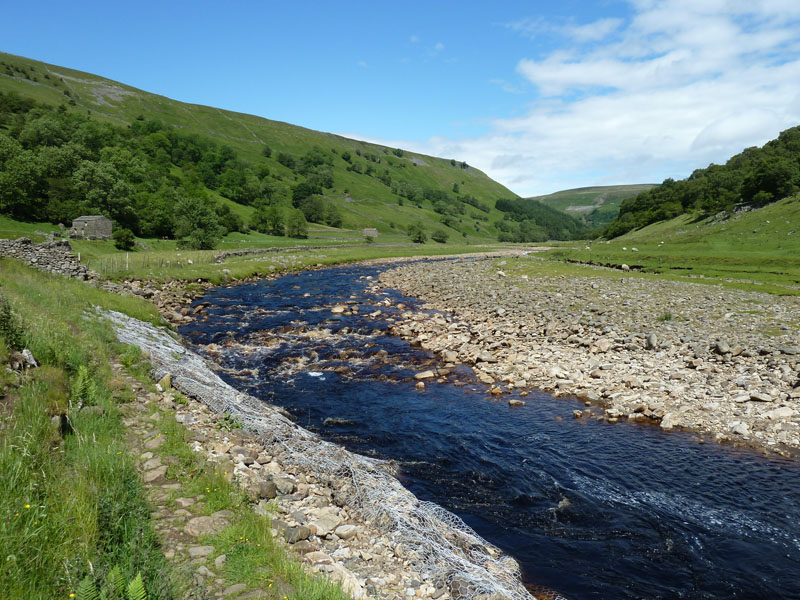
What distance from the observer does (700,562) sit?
29.5 ft

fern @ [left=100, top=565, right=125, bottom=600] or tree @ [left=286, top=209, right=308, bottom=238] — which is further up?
tree @ [left=286, top=209, right=308, bottom=238]

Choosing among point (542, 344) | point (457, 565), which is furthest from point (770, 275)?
point (457, 565)

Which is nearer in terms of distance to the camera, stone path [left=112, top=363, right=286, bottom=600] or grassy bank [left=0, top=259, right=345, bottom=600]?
grassy bank [left=0, top=259, right=345, bottom=600]

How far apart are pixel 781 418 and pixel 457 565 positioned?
1397 cm

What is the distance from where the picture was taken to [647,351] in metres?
21.5

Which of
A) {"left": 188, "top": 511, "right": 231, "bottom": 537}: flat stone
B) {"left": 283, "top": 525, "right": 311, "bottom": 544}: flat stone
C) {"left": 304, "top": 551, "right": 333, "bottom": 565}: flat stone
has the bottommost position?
{"left": 304, "top": 551, "right": 333, "bottom": 565}: flat stone

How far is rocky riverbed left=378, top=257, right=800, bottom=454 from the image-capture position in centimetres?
1547

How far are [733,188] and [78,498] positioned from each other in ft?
423

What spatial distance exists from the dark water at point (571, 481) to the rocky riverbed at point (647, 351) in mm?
1260

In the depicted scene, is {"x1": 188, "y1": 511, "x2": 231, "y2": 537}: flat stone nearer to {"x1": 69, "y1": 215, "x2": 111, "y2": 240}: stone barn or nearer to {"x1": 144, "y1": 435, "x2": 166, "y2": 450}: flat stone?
{"x1": 144, "y1": 435, "x2": 166, "y2": 450}: flat stone

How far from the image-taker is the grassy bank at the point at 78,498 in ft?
14.3

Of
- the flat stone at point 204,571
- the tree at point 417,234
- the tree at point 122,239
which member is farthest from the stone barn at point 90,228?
the tree at point 417,234

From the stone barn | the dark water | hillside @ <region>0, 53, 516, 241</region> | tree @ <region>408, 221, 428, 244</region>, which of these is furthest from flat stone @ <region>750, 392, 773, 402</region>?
tree @ <region>408, 221, 428, 244</region>

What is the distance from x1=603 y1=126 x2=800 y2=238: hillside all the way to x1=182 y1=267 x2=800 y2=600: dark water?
9566 cm
